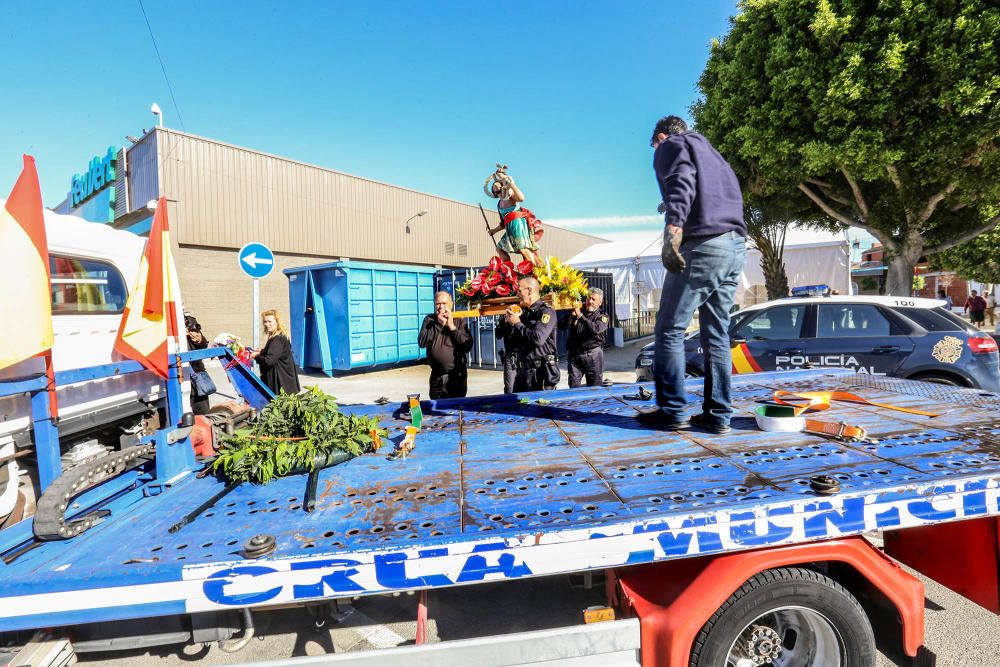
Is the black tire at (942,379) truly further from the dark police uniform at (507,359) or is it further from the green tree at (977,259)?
the green tree at (977,259)

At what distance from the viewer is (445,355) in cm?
520

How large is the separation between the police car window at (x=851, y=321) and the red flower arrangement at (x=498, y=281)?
360 cm

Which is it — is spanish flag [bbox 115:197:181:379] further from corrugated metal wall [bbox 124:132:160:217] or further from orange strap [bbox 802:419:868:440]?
corrugated metal wall [bbox 124:132:160:217]

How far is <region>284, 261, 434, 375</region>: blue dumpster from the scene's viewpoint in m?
12.6

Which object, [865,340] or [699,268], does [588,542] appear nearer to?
[699,268]

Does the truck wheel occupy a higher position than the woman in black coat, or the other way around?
the woman in black coat

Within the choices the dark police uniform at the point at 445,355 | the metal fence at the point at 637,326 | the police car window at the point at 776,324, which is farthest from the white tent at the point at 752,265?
the dark police uniform at the point at 445,355

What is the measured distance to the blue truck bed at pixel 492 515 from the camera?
163cm

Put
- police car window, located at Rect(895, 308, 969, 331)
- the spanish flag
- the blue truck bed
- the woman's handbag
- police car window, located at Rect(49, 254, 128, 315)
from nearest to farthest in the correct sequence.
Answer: the blue truck bed → the spanish flag → police car window, located at Rect(49, 254, 128, 315) → the woman's handbag → police car window, located at Rect(895, 308, 969, 331)

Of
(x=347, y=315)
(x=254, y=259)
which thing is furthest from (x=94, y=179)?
(x=254, y=259)

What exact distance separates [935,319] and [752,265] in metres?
12.8

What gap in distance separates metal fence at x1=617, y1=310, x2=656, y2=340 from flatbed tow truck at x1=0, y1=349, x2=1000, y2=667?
16.6 m

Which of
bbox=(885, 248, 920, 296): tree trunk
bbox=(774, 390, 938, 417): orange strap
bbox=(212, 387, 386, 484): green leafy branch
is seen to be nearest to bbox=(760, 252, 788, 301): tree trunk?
bbox=(885, 248, 920, 296): tree trunk

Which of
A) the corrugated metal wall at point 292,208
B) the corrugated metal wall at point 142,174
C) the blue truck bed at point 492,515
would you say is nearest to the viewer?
the blue truck bed at point 492,515
